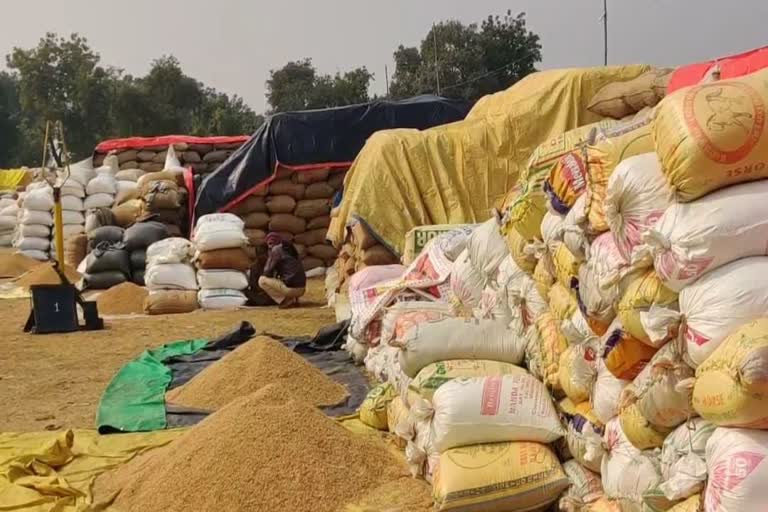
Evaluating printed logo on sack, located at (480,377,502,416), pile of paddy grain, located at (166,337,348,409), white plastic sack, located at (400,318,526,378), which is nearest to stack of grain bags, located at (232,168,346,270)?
pile of paddy grain, located at (166,337,348,409)

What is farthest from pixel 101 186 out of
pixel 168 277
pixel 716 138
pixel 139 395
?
pixel 716 138

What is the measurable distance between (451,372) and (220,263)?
20.2ft

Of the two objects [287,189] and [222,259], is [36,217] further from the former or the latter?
[222,259]

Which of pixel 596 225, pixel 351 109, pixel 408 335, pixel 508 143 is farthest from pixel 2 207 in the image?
pixel 596 225

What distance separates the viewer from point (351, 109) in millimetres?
10789

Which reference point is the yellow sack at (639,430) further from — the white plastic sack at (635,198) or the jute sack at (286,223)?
the jute sack at (286,223)

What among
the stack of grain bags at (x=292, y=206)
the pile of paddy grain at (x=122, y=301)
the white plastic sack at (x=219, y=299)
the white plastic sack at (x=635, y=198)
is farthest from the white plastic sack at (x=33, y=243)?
the white plastic sack at (x=635, y=198)

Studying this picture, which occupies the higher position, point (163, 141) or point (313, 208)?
point (163, 141)

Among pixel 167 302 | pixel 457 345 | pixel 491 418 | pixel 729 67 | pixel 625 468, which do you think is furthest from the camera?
pixel 167 302

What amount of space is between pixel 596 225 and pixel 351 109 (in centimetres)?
856

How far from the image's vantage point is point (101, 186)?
13.4 metres

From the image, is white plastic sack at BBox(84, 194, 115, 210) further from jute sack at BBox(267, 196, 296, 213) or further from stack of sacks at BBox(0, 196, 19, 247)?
jute sack at BBox(267, 196, 296, 213)

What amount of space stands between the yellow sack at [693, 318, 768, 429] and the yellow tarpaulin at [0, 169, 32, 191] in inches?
766

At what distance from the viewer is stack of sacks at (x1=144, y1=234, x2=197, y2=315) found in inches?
347
